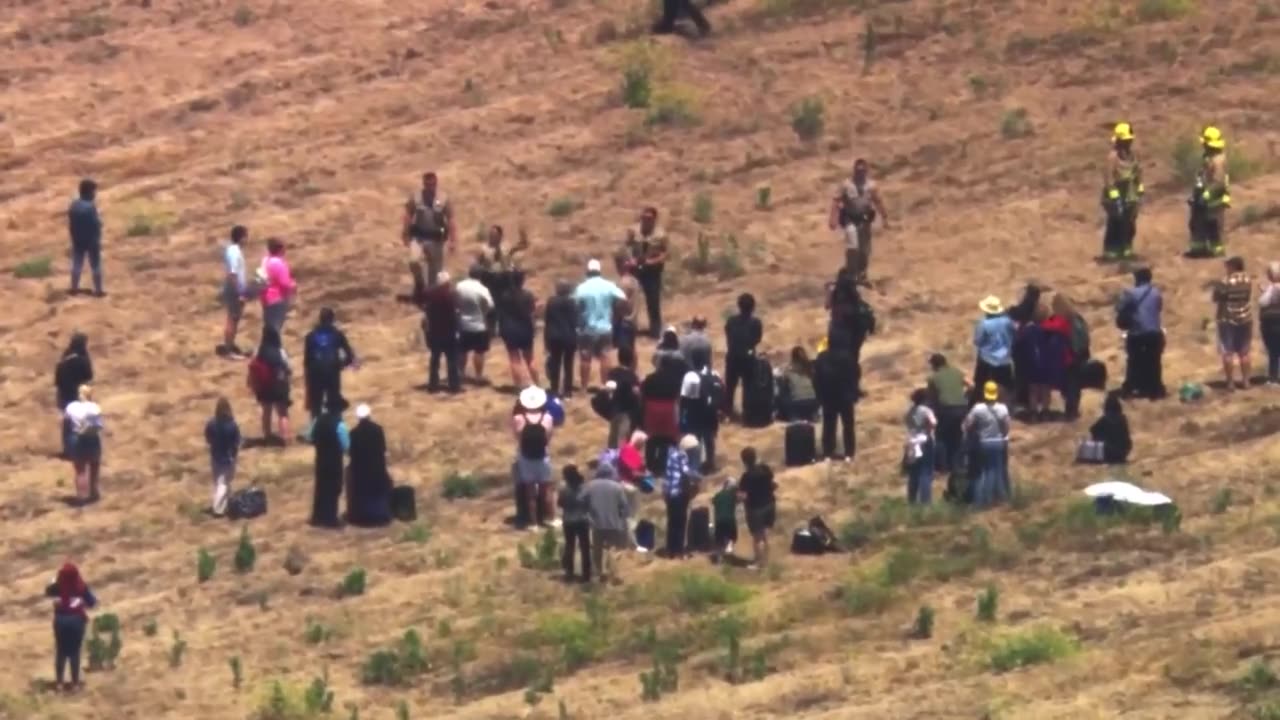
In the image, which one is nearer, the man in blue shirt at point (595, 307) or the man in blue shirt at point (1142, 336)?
the man in blue shirt at point (1142, 336)

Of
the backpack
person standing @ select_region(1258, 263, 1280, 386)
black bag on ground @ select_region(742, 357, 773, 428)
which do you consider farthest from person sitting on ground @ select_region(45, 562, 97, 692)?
person standing @ select_region(1258, 263, 1280, 386)

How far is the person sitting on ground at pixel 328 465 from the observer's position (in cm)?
3403

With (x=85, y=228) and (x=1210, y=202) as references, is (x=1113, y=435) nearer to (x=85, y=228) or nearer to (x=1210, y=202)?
(x=1210, y=202)

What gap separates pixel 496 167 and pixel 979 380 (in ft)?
38.1

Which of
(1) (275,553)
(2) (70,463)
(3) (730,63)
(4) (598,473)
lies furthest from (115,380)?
(3) (730,63)

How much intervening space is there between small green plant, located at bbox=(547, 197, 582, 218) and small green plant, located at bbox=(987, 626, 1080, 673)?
14.7 meters

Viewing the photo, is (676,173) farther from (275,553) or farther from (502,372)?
(275,553)

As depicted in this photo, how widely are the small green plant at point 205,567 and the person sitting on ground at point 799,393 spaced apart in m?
6.04

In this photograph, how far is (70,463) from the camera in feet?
121

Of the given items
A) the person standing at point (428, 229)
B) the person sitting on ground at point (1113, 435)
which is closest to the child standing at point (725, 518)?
the person sitting on ground at point (1113, 435)

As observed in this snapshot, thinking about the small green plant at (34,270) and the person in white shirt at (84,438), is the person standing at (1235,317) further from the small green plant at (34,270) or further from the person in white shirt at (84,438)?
the small green plant at (34,270)

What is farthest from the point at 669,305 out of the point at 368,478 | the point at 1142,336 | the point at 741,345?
the point at 368,478

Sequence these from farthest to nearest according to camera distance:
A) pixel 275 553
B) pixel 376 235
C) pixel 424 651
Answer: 1. pixel 376 235
2. pixel 275 553
3. pixel 424 651

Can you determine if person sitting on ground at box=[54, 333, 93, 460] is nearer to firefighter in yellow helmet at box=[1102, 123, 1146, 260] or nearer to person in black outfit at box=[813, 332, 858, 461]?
person in black outfit at box=[813, 332, 858, 461]
